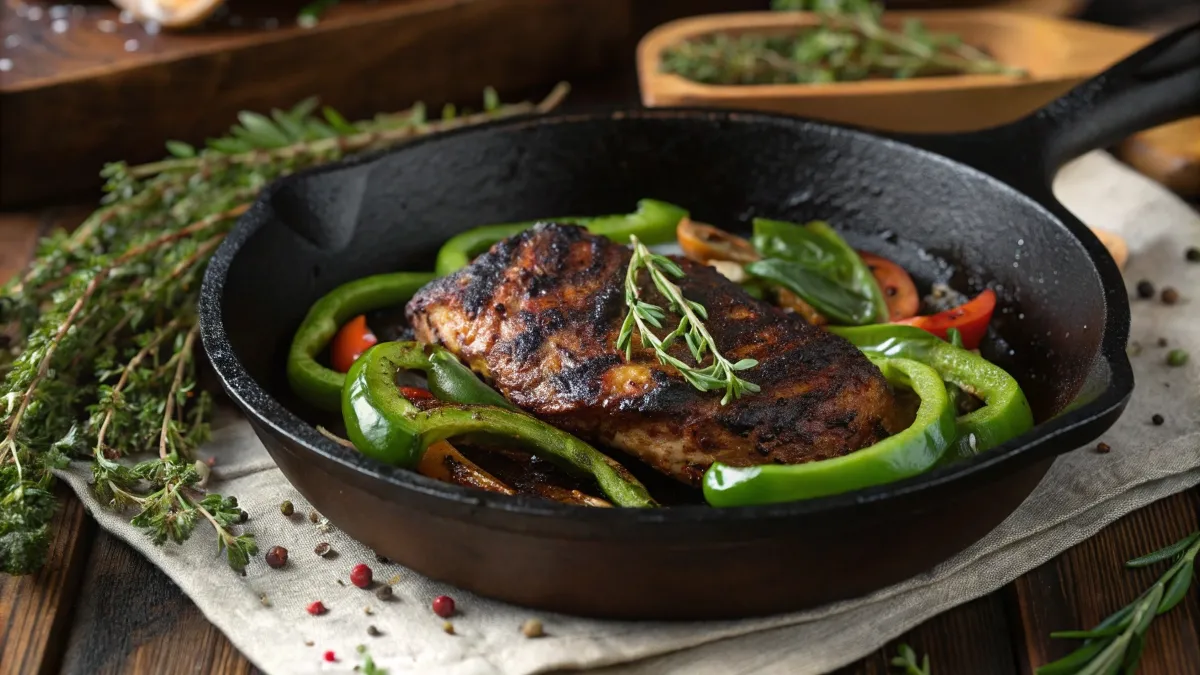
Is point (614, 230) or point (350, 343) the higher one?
point (614, 230)

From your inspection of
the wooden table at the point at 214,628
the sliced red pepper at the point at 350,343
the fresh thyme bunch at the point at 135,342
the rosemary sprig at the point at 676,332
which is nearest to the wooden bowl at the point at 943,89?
the fresh thyme bunch at the point at 135,342

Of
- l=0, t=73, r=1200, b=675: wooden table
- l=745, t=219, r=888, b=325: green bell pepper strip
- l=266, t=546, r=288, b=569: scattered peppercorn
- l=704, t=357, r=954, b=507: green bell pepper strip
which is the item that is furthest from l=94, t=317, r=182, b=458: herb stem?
l=745, t=219, r=888, b=325: green bell pepper strip

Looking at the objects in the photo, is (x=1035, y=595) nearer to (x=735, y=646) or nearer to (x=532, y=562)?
(x=735, y=646)

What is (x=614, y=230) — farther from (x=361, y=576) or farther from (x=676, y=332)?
(x=361, y=576)

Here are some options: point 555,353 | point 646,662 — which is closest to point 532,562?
point 646,662

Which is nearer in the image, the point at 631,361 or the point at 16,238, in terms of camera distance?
the point at 631,361

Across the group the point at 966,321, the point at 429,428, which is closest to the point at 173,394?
the point at 429,428

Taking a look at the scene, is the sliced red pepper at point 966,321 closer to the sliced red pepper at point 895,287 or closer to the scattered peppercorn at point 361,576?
the sliced red pepper at point 895,287
